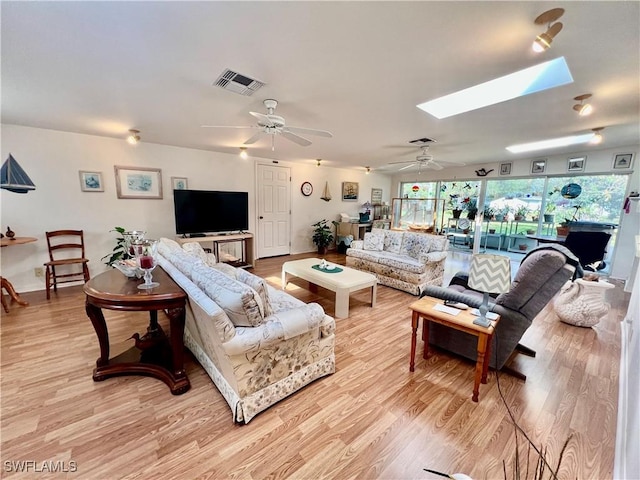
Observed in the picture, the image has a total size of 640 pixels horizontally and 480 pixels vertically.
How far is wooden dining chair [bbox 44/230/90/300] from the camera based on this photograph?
3.63 metres

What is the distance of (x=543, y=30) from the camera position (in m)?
1.49

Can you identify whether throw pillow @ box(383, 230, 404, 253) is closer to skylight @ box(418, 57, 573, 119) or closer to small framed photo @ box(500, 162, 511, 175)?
skylight @ box(418, 57, 573, 119)

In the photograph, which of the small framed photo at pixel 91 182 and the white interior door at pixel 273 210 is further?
the white interior door at pixel 273 210

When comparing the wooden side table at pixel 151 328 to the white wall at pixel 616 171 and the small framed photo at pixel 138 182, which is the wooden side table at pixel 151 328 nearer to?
the small framed photo at pixel 138 182

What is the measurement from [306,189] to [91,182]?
4129 mm

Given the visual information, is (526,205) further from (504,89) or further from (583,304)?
(504,89)

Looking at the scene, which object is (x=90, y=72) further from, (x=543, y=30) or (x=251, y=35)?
(x=543, y=30)

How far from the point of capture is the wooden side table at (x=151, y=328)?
1.70 meters

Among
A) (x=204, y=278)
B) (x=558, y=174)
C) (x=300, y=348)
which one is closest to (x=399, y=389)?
(x=300, y=348)

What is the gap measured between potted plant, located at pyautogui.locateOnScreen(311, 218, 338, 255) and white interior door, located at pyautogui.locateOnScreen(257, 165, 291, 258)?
2.43 feet

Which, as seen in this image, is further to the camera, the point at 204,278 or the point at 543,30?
the point at 204,278

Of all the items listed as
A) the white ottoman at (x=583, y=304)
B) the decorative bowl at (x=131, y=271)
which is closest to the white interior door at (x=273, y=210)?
the decorative bowl at (x=131, y=271)

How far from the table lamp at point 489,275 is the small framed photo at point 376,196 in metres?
6.62

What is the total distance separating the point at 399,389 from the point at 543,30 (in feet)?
8.18
